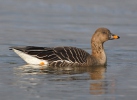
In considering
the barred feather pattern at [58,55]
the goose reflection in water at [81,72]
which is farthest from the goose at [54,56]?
the goose reflection in water at [81,72]

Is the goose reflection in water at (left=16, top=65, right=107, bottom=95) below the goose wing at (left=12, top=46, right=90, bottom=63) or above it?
below

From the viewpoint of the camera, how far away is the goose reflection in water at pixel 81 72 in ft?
39.5

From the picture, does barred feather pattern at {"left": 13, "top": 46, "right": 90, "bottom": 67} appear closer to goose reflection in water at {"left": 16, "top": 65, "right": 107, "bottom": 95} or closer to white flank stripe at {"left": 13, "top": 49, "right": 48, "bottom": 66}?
white flank stripe at {"left": 13, "top": 49, "right": 48, "bottom": 66}

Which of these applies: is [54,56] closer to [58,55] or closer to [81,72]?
[58,55]

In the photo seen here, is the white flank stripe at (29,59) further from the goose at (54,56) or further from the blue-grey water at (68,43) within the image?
the blue-grey water at (68,43)

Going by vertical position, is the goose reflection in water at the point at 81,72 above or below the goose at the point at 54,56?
below

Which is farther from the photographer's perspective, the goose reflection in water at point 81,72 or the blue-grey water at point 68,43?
the goose reflection in water at point 81,72

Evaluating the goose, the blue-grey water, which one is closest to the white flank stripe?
the goose

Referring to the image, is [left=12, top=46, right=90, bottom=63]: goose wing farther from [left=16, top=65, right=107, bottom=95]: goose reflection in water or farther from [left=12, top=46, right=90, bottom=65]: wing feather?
[left=16, top=65, right=107, bottom=95]: goose reflection in water

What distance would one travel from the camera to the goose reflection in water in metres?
12.0

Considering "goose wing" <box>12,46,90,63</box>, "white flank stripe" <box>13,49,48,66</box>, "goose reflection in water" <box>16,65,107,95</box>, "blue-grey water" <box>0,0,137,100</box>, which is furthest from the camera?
"goose wing" <box>12,46,90,63</box>

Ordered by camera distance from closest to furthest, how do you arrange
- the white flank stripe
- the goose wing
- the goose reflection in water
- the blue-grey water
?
the blue-grey water → the goose reflection in water → the white flank stripe → the goose wing

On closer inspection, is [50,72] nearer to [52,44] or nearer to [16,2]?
[52,44]

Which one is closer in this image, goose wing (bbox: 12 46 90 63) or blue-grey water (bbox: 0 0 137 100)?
blue-grey water (bbox: 0 0 137 100)
